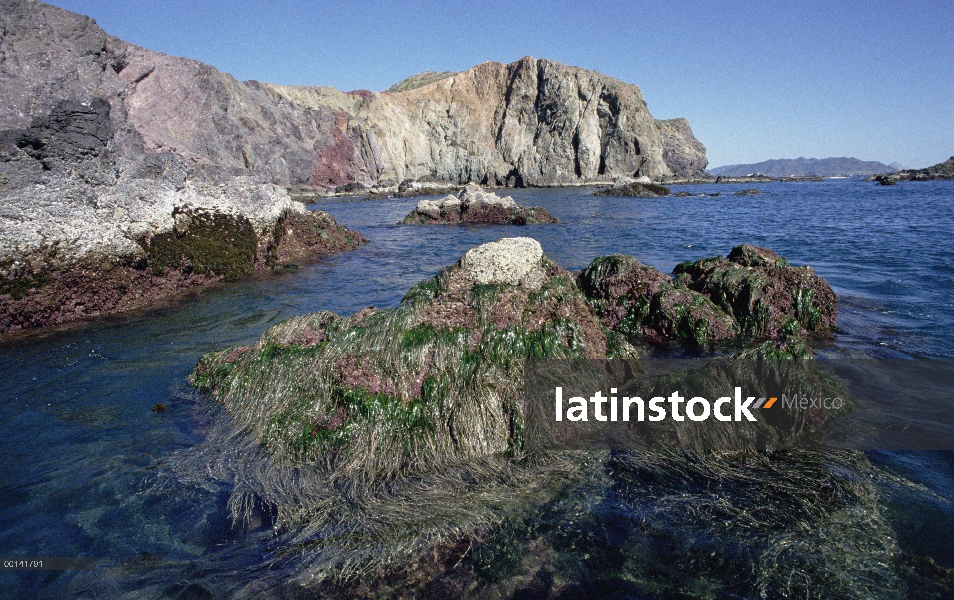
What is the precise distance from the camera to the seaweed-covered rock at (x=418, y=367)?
14.2 ft

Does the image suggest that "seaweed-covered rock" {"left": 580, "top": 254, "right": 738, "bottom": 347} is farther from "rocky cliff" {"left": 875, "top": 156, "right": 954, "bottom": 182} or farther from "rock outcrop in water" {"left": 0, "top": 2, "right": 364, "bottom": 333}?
"rocky cliff" {"left": 875, "top": 156, "right": 954, "bottom": 182}

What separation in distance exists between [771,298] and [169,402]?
25.1ft

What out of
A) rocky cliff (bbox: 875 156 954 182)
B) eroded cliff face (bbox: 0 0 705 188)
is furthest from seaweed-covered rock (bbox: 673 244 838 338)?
rocky cliff (bbox: 875 156 954 182)

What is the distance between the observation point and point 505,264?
5418mm

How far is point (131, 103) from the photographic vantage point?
3234 centimetres

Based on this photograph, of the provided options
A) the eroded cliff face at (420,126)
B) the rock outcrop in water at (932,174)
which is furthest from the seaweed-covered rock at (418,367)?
the rock outcrop in water at (932,174)

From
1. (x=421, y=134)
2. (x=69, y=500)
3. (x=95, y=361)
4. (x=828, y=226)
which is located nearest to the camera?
(x=69, y=500)

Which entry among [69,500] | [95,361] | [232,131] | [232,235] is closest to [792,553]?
[69,500]

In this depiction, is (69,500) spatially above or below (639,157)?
below

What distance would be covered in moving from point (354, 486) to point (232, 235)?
379 inches

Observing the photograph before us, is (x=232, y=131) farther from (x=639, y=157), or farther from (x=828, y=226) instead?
(x=639, y=157)

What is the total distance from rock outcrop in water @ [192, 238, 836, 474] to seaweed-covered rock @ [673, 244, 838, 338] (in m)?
1.66

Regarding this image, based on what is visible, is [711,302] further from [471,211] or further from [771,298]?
[471,211]

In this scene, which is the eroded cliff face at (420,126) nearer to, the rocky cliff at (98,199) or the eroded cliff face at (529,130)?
the eroded cliff face at (529,130)
